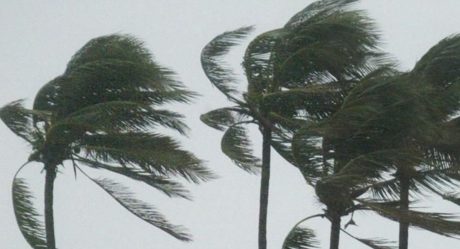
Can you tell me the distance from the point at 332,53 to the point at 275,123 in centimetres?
206

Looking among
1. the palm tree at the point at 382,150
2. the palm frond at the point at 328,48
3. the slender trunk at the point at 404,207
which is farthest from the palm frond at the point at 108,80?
the slender trunk at the point at 404,207

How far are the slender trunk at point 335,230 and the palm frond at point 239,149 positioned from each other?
9.96 feet

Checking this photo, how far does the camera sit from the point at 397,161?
56.7ft

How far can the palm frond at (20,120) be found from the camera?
65.8 feet

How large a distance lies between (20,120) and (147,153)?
310 cm

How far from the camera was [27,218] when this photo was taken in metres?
20.7

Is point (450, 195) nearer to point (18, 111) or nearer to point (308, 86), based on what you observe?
point (308, 86)

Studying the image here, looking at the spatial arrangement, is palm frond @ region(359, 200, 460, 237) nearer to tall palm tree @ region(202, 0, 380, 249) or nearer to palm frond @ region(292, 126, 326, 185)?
palm frond @ region(292, 126, 326, 185)

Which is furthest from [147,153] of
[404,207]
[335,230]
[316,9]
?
[404,207]

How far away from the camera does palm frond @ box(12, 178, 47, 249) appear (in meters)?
20.6

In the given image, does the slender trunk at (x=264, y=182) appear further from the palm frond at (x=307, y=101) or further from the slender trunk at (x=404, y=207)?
the slender trunk at (x=404, y=207)

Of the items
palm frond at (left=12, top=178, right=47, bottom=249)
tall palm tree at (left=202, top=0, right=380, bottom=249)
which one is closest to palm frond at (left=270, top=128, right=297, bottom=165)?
tall palm tree at (left=202, top=0, right=380, bottom=249)

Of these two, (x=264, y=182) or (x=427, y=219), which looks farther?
(x=264, y=182)

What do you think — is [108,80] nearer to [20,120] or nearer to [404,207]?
[20,120]
